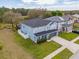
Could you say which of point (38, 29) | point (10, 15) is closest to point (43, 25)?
point (38, 29)

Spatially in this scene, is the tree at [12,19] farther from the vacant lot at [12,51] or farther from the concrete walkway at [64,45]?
the concrete walkway at [64,45]

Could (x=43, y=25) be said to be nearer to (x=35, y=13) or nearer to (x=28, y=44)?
(x=28, y=44)

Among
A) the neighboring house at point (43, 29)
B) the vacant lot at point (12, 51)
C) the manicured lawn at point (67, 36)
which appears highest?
the neighboring house at point (43, 29)

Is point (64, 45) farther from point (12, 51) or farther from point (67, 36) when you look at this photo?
point (12, 51)

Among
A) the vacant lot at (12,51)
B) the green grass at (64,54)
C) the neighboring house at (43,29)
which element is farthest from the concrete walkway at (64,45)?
the vacant lot at (12,51)

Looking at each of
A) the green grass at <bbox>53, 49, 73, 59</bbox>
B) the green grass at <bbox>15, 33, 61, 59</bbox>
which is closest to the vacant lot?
the green grass at <bbox>15, 33, 61, 59</bbox>

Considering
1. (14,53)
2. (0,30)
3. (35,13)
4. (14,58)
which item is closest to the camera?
(14,58)

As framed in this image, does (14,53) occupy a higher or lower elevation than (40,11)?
lower

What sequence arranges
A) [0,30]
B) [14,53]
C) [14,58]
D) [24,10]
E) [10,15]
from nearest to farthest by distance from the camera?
1. [14,58]
2. [14,53]
3. [0,30]
4. [10,15]
5. [24,10]

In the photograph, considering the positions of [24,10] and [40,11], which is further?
[24,10]
